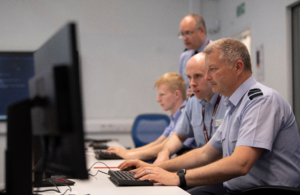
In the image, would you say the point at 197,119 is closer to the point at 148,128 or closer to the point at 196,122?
the point at 196,122

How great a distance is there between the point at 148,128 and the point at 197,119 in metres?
1.23

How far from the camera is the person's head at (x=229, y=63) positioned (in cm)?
149

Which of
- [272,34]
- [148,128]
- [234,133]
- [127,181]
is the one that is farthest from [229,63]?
[272,34]

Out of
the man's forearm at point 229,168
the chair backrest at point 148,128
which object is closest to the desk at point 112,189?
the man's forearm at point 229,168

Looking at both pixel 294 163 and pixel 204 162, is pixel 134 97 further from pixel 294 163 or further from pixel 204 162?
pixel 294 163

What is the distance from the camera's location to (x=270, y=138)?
4.26 ft

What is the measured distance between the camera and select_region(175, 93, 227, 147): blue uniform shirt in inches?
79.3

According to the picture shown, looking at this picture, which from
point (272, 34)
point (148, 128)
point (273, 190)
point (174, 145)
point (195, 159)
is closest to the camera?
point (273, 190)

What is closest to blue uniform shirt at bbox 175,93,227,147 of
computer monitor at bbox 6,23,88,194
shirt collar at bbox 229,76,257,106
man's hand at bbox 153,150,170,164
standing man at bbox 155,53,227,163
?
standing man at bbox 155,53,227,163

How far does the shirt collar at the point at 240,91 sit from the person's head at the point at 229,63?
23 mm

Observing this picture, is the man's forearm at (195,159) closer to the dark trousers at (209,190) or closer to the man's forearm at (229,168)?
the dark trousers at (209,190)

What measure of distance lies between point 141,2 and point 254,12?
1.84m

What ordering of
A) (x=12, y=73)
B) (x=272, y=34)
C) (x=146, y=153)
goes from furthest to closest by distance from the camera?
(x=12, y=73)
(x=272, y=34)
(x=146, y=153)

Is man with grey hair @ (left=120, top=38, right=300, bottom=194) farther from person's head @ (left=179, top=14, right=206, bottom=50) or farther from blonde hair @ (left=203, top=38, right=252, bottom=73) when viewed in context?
person's head @ (left=179, top=14, right=206, bottom=50)
